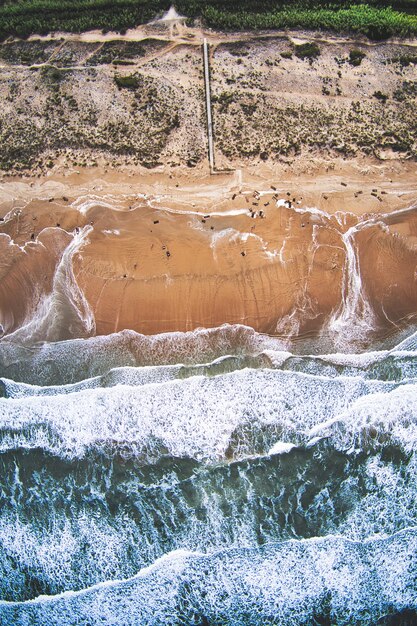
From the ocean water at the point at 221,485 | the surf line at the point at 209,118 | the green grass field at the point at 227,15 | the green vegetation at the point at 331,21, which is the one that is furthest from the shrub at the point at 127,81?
the ocean water at the point at 221,485

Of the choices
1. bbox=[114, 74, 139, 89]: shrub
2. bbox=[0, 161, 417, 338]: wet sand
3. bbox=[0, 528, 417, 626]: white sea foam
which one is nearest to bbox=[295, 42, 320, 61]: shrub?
bbox=[0, 161, 417, 338]: wet sand

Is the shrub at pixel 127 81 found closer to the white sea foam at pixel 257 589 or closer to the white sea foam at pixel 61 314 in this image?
the white sea foam at pixel 61 314

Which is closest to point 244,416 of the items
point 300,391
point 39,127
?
point 300,391

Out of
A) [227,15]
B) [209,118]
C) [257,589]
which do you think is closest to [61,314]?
[209,118]

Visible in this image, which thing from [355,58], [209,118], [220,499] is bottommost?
[220,499]

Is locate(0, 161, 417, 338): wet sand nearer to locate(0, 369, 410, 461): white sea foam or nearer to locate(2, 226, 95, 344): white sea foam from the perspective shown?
locate(2, 226, 95, 344): white sea foam

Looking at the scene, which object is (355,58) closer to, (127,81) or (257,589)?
(127,81)
